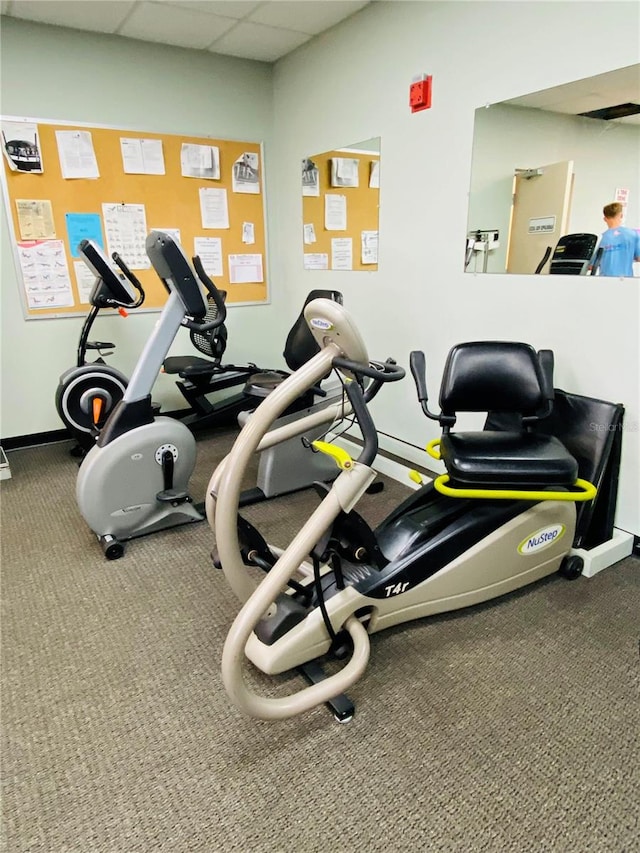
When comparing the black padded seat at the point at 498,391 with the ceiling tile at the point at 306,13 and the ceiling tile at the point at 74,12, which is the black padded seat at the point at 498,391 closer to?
the ceiling tile at the point at 306,13

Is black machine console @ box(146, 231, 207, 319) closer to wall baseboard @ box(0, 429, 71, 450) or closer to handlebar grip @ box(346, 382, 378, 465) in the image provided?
handlebar grip @ box(346, 382, 378, 465)

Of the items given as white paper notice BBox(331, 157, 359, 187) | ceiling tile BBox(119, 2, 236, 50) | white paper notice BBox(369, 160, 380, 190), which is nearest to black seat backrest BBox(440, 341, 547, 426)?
white paper notice BBox(369, 160, 380, 190)

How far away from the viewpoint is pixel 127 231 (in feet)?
12.1

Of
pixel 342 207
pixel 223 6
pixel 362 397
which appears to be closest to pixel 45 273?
pixel 223 6

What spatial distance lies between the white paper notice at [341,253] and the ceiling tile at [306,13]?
1.29 metres

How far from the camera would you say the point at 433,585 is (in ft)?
5.92

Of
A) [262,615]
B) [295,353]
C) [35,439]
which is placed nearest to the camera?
[262,615]

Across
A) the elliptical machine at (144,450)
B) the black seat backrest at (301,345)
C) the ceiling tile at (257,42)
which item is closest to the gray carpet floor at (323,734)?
the elliptical machine at (144,450)

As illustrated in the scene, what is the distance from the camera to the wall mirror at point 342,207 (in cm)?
329

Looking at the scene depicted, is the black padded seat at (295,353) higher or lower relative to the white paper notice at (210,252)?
lower

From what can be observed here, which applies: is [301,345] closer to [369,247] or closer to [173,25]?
[369,247]

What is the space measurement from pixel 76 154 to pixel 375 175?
201 cm

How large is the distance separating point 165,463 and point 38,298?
1931 mm

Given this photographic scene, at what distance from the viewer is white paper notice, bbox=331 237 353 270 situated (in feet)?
11.8
